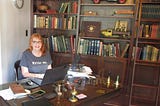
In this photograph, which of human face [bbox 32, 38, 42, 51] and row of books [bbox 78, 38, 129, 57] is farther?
row of books [bbox 78, 38, 129, 57]

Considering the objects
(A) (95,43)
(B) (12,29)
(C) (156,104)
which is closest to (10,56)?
(B) (12,29)

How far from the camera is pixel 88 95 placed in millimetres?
1870

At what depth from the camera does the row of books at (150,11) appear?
3.03 m

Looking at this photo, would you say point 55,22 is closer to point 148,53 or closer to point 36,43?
point 36,43

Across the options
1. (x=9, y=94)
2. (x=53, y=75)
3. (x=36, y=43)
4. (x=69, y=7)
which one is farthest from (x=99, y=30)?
(x=9, y=94)

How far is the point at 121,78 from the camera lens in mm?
3240

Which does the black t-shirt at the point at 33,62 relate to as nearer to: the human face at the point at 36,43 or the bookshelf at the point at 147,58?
the human face at the point at 36,43

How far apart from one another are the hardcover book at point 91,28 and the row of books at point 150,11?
0.76m

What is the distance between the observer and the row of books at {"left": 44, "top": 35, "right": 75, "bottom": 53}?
3537 mm

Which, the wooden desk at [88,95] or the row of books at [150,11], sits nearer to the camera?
the wooden desk at [88,95]

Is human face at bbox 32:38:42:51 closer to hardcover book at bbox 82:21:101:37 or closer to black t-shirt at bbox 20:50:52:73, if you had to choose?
black t-shirt at bbox 20:50:52:73

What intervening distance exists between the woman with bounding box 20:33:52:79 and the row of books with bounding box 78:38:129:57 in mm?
875

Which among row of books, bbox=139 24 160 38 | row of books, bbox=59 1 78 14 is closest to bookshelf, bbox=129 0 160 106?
row of books, bbox=139 24 160 38

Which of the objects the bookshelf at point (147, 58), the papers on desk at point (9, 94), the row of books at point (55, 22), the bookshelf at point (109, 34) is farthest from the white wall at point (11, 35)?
the bookshelf at point (147, 58)
